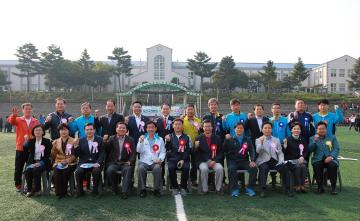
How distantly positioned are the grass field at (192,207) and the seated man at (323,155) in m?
0.31

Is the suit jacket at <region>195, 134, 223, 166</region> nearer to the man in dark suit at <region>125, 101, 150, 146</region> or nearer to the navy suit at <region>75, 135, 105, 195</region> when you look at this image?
the man in dark suit at <region>125, 101, 150, 146</region>

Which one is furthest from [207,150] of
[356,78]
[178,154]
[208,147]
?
[356,78]

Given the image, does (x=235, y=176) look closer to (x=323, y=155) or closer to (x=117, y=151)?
(x=323, y=155)

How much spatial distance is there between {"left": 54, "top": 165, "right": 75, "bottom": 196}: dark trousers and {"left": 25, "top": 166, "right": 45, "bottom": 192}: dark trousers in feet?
1.10

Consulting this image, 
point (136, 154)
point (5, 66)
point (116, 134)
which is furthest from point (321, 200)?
point (5, 66)

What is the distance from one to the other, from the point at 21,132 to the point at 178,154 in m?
3.08

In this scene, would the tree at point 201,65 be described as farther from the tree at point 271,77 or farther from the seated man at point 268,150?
the seated man at point 268,150

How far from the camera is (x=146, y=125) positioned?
281 inches

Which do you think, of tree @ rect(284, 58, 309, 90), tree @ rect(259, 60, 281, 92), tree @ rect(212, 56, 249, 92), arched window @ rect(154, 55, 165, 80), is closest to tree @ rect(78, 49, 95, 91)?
arched window @ rect(154, 55, 165, 80)

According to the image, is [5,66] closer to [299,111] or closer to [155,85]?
[155,85]

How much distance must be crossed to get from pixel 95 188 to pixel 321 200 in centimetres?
396

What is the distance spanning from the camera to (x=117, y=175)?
6367 mm

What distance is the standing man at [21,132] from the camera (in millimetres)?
6637

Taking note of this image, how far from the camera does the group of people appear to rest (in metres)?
6.30
